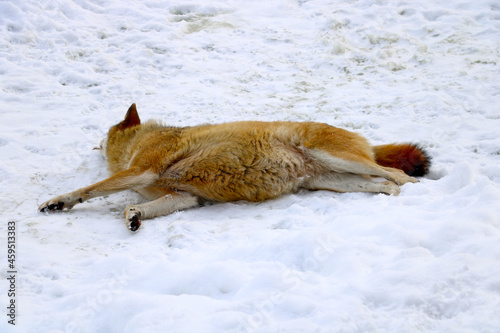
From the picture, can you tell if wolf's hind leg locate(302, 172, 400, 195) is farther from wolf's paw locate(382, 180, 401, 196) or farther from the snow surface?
the snow surface

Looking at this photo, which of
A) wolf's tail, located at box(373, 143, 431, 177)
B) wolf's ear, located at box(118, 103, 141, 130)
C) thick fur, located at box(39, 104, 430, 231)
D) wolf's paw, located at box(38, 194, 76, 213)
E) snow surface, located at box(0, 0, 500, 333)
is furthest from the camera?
wolf's ear, located at box(118, 103, 141, 130)

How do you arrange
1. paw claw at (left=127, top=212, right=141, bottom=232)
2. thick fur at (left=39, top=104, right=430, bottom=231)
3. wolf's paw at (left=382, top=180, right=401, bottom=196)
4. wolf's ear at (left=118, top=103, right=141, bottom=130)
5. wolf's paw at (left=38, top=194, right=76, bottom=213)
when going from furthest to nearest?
1. wolf's ear at (left=118, top=103, right=141, bottom=130)
2. thick fur at (left=39, top=104, right=430, bottom=231)
3. wolf's paw at (left=382, top=180, right=401, bottom=196)
4. wolf's paw at (left=38, top=194, right=76, bottom=213)
5. paw claw at (left=127, top=212, right=141, bottom=232)

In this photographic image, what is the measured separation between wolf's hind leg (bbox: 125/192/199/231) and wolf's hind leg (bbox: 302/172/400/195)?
55.9 inches

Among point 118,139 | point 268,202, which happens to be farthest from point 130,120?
point 268,202

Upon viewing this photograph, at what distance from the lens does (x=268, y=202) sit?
468 centimetres

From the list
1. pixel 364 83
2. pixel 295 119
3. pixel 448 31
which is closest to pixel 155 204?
pixel 295 119

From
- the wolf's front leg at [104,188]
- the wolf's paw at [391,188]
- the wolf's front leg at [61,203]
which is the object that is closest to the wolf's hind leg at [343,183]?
the wolf's paw at [391,188]

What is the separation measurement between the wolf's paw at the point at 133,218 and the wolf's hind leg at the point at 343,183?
1.99m

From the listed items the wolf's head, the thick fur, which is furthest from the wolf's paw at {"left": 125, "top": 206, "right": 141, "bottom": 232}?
the wolf's head

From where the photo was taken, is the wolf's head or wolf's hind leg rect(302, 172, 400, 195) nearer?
wolf's hind leg rect(302, 172, 400, 195)

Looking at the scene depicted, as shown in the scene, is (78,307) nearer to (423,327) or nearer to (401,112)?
(423,327)

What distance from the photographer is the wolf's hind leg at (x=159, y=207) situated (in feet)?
13.3

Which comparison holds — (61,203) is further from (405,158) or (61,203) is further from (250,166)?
(405,158)

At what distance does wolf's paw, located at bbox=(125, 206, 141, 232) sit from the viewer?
3.98m
